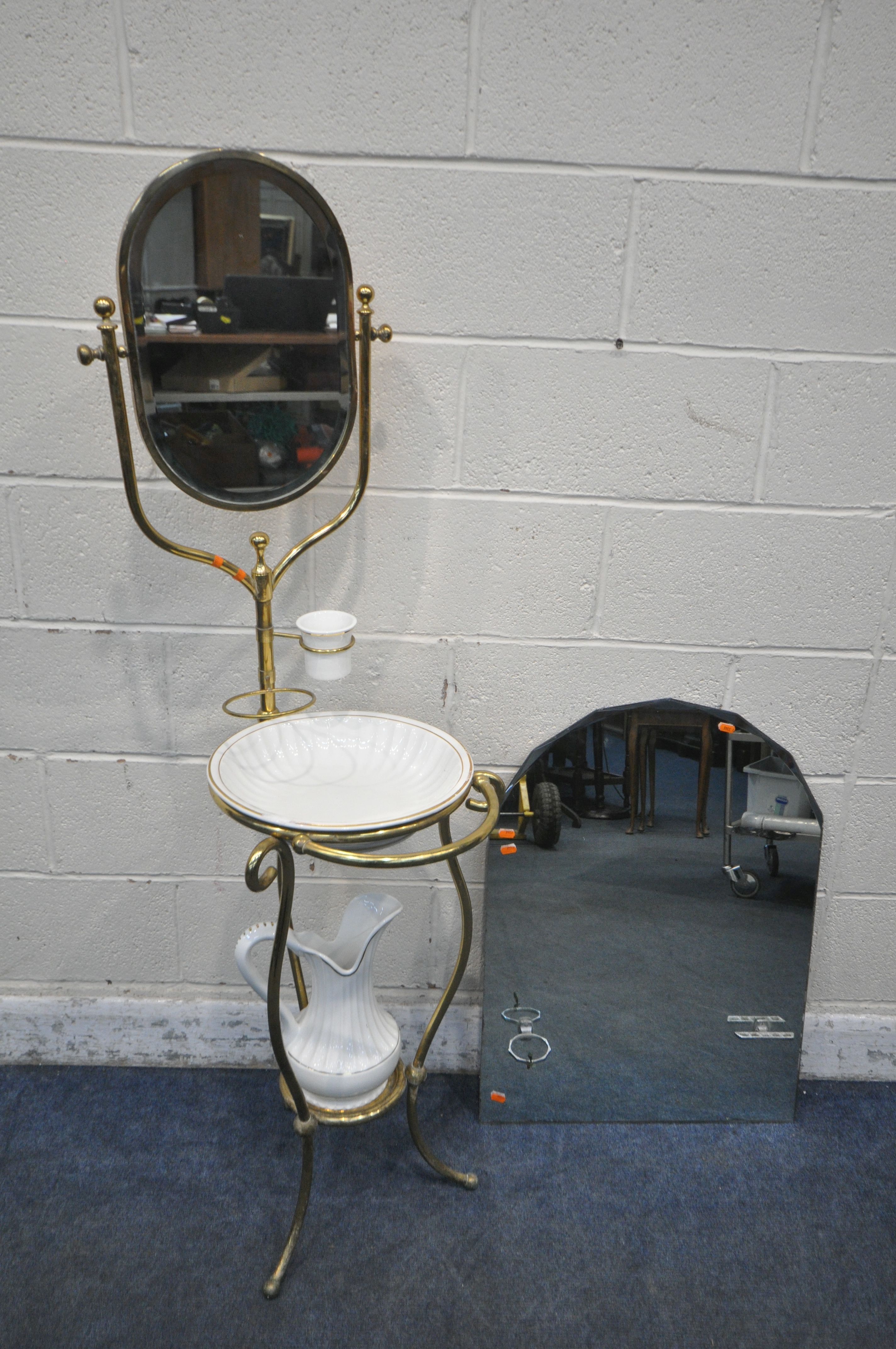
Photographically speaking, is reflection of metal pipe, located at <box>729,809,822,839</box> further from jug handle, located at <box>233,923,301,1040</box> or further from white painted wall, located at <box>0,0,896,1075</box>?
jug handle, located at <box>233,923,301,1040</box>

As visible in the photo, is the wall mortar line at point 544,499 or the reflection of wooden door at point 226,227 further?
the wall mortar line at point 544,499

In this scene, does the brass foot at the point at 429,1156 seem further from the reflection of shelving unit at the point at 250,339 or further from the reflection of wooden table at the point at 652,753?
the reflection of shelving unit at the point at 250,339

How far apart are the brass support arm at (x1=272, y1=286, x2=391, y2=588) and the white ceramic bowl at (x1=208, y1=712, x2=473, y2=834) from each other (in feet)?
0.71

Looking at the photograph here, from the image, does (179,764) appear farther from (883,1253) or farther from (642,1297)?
(883,1253)

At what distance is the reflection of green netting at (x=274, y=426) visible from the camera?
119 centimetres

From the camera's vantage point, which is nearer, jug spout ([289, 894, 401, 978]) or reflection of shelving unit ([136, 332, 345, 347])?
reflection of shelving unit ([136, 332, 345, 347])

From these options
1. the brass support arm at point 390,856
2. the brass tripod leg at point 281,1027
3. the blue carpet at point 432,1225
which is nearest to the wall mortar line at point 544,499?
the brass support arm at point 390,856

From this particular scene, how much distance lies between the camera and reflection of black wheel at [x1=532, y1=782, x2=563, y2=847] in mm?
1472

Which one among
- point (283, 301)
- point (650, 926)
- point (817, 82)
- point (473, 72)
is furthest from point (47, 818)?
point (817, 82)

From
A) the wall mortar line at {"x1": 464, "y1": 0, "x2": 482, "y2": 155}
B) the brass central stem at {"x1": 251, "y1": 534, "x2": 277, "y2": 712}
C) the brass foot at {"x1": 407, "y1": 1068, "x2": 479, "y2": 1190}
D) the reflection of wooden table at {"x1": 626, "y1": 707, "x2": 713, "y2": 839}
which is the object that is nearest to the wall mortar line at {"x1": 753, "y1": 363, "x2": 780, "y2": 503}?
the reflection of wooden table at {"x1": 626, "y1": 707, "x2": 713, "y2": 839}

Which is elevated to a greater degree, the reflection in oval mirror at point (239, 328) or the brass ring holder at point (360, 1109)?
the reflection in oval mirror at point (239, 328)

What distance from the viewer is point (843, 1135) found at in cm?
154

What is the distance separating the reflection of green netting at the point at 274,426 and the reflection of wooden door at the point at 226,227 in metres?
0.16

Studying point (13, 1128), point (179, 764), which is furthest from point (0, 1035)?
point (179, 764)
